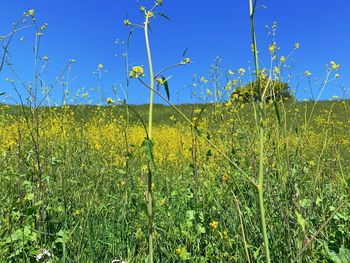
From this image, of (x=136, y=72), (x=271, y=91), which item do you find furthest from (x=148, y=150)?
(x=271, y=91)

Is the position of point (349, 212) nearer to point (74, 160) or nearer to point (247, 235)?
point (247, 235)

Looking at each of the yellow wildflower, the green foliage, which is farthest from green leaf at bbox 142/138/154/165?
the green foliage

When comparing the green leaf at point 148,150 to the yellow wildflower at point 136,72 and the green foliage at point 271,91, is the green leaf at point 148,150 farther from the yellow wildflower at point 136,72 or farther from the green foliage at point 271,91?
the green foliage at point 271,91

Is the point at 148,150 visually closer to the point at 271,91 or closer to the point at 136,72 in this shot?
the point at 136,72

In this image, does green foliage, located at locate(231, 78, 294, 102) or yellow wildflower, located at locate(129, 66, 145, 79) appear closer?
yellow wildflower, located at locate(129, 66, 145, 79)

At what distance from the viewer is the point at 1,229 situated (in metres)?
2.63

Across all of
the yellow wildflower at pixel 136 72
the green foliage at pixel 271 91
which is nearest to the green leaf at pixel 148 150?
the yellow wildflower at pixel 136 72

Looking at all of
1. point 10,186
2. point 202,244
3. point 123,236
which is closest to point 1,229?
point 123,236

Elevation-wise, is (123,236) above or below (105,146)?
below

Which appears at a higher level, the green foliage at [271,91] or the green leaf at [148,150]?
the green foliage at [271,91]

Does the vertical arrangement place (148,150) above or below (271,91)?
below

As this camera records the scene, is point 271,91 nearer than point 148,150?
No

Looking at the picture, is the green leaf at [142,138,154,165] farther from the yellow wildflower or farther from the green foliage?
the green foliage

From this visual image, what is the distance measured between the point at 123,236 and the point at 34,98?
1150mm
